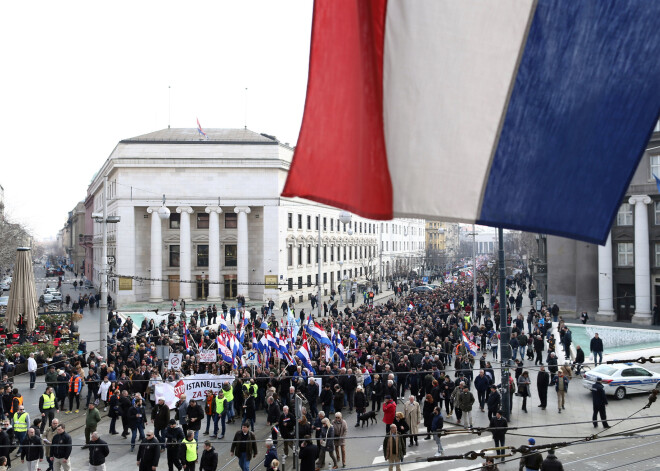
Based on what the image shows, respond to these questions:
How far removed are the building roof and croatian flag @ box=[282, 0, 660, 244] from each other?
51.7 metres

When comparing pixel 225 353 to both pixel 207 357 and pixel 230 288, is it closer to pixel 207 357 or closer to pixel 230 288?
pixel 207 357

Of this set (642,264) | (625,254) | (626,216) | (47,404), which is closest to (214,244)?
(625,254)

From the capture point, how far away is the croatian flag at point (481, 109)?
13.5ft

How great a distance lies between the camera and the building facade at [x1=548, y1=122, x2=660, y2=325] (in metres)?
37.5

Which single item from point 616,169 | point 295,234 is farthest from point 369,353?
point 295,234

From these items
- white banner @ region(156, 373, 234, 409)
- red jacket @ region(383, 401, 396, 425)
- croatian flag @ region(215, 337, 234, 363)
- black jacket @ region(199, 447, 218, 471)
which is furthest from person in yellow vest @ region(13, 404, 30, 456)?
red jacket @ region(383, 401, 396, 425)

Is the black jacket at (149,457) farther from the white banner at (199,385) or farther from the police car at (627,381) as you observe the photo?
the police car at (627,381)

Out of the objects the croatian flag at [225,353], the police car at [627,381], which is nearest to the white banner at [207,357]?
the croatian flag at [225,353]

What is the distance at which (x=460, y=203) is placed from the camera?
4.35 m

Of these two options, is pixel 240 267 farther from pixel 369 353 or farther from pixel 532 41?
pixel 532 41

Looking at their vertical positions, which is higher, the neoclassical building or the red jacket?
the neoclassical building

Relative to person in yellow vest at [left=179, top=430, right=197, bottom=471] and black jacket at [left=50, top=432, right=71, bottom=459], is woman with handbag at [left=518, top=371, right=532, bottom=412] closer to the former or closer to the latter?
person in yellow vest at [left=179, top=430, right=197, bottom=471]

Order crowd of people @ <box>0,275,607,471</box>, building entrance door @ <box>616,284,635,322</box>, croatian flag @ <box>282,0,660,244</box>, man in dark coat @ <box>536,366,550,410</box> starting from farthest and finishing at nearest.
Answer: building entrance door @ <box>616,284,635,322</box> < man in dark coat @ <box>536,366,550,410</box> < crowd of people @ <box>0,275,607,471</box> < croatian flag @ <box>282,0,660,244</box>

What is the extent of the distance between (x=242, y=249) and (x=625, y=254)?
32047 millimetres
